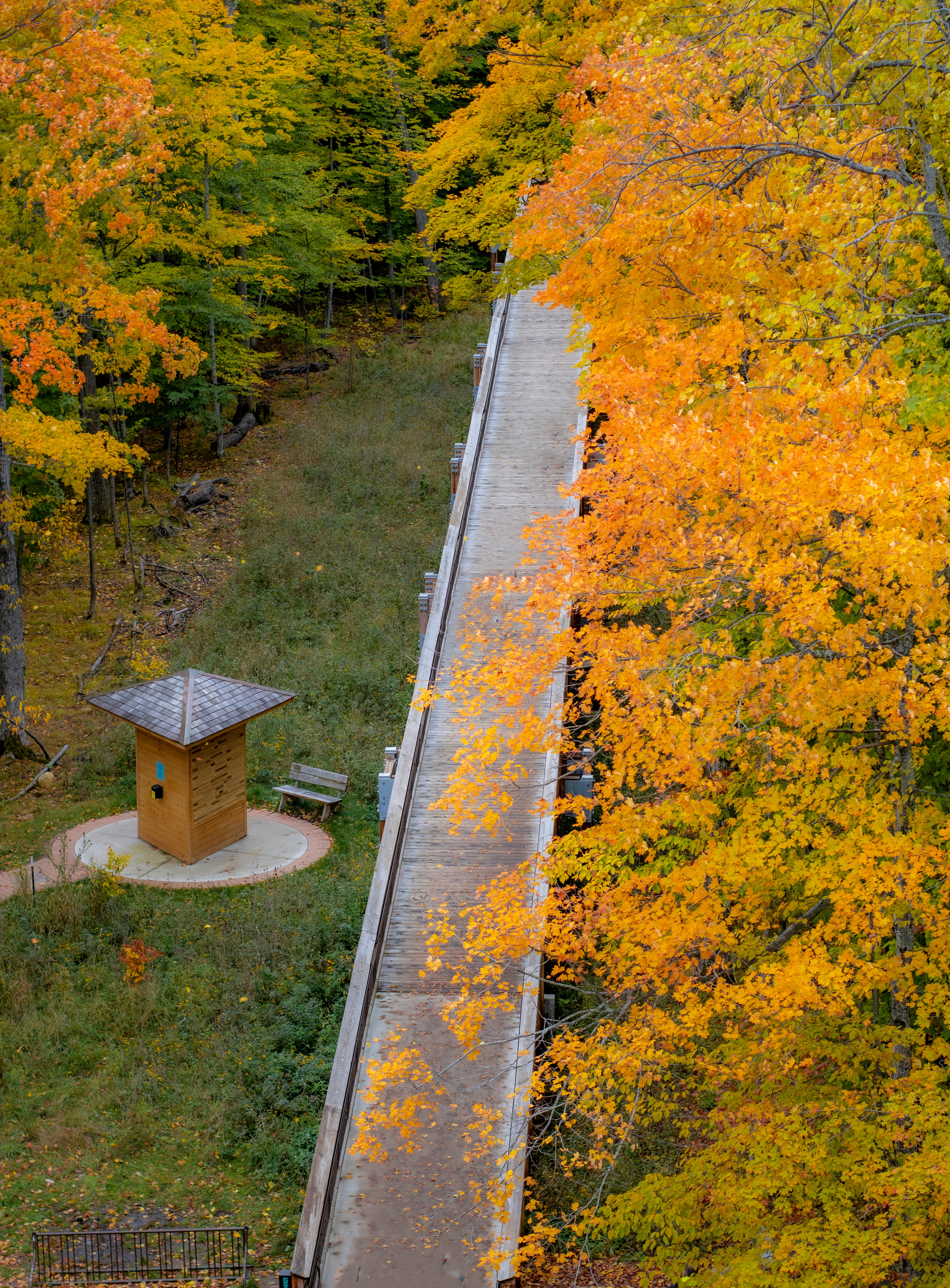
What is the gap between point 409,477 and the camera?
27656 millimetres

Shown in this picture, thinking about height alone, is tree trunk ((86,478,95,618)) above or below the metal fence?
above

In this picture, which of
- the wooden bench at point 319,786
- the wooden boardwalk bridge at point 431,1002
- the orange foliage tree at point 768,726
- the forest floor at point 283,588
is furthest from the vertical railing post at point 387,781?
the orange foliage tree at point 768,726

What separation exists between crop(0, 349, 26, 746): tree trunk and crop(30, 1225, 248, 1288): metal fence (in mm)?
10133

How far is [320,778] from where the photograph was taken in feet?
59.0

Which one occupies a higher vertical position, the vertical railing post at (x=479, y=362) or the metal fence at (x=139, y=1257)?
the vertical railing post at (x=479, y=362)

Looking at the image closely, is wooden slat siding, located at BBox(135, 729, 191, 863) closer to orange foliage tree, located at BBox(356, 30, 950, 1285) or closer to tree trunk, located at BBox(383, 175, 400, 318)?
orange foliage tree, located at BBox(356, 30, 950, 1285)

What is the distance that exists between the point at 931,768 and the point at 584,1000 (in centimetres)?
601

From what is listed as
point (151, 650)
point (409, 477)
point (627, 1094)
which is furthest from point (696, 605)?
point (409, 477)

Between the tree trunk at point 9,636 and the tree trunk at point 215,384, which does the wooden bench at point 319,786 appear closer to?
the tree trunk at point 9,636

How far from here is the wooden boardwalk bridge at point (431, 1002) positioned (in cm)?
907

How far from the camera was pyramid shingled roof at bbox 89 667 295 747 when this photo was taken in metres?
15.7

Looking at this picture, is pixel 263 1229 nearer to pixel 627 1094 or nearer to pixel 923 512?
pixel 627 1094

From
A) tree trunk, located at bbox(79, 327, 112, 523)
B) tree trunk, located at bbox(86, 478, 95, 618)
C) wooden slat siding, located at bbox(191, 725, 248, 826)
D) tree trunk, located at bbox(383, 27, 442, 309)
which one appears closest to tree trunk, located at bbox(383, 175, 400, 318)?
tree trunk, located at bbox(383, 27, 442, 309)

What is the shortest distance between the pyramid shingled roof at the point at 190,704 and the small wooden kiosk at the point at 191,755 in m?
0.01
